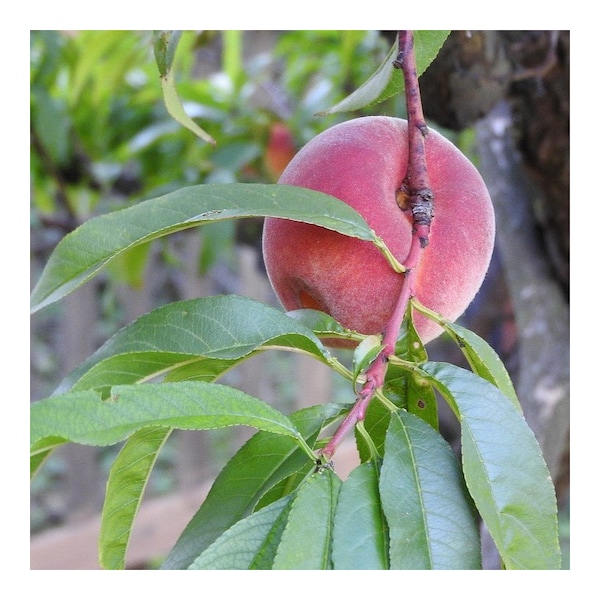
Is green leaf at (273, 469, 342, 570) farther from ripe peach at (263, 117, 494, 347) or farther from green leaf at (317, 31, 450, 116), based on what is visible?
green leaf at (317, 31, 450, 116)

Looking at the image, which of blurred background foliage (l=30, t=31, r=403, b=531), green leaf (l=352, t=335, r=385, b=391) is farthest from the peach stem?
blurred background foliage (l=30, t=31, r=403, b=531)

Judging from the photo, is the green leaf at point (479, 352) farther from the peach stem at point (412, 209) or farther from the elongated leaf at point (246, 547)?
the elongated leaf at point (246, 547)

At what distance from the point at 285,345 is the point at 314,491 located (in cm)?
9

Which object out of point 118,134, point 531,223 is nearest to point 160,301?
point 118,134

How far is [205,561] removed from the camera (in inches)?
14.1

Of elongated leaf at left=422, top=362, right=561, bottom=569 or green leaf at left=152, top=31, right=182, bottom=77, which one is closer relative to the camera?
elongated leaf at left=422, top=362, right=561, bottom=569

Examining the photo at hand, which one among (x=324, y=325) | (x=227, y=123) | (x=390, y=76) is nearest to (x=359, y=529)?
(x=324, y=325)

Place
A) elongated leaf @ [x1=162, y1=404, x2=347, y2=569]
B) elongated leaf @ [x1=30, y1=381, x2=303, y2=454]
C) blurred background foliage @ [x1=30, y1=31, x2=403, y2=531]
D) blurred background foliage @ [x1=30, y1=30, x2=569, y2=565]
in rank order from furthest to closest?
blurred background foliage @ [x1=30, y1=31, x2=403, y2=531]
blurred background foliage @ [x1=30, y1=30, x2=569, y2=565]
elongated leaf @ [x1=162, y1=404, x2=347, y2=569]
elongated leaf @ [x1=30, y1=381, x2=303, y2=454]

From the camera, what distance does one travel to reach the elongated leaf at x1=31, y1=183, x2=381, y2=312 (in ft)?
1.38

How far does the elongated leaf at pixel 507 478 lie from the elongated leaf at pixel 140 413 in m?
0.09

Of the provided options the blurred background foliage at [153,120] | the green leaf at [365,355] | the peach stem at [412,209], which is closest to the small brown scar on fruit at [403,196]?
the peach stem at [412,209]

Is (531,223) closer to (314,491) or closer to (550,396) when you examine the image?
(550,396)

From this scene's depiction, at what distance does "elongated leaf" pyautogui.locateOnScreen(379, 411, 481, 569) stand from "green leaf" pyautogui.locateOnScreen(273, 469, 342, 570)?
3 cm

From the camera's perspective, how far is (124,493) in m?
0.46
